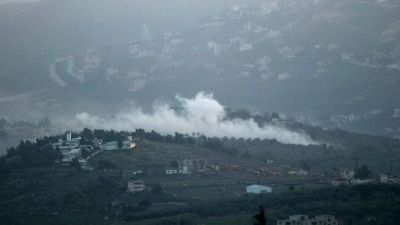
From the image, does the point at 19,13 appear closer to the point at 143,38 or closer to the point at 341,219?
the point at 143,38

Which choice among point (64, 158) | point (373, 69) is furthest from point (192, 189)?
point (373, 69)

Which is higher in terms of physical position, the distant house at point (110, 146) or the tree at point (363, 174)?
the distant house at point (110, 146)

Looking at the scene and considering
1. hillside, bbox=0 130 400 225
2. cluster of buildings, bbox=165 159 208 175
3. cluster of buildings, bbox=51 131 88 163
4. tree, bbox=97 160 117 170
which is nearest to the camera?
hillside, bbox=0 130 400 225

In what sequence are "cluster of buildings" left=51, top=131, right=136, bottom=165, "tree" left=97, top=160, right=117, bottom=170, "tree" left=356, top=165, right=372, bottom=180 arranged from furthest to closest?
"cluster of buildings" left=51, top=131, right=136, bottom=165, "tree" left=97, top=160, right=117, bottom=170, "tree" left=356, top=165, right=372, bottom=180

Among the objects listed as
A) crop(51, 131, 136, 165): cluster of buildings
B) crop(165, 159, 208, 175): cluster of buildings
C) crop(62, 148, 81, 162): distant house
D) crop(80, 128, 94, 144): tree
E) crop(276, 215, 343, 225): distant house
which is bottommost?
crop(276, 215, 343, 225): distant house

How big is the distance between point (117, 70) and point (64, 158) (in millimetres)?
39496

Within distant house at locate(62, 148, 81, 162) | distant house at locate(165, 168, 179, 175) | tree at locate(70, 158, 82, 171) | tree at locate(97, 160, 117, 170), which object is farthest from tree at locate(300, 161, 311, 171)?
tree at locate(70, 158, 82, 171)

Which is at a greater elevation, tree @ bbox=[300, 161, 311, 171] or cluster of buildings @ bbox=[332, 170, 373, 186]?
tree @ bbox=[300, 161, 311, 171]

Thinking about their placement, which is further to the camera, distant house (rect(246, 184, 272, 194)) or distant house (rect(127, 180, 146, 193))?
distant house (rect(246, 184, 272, 194))

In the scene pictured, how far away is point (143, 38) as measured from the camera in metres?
106

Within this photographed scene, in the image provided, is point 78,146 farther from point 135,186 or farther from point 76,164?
point 135,186

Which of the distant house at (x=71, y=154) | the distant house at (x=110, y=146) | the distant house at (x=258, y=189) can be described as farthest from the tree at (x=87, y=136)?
the distant house at (x=258, y=189)

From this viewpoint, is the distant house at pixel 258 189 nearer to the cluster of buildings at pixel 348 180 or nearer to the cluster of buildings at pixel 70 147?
the cluster of buildings at pixel 348 180

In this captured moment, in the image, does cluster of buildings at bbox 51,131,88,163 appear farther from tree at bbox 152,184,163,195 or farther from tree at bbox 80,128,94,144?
tree at bbox 152,184,163,195
